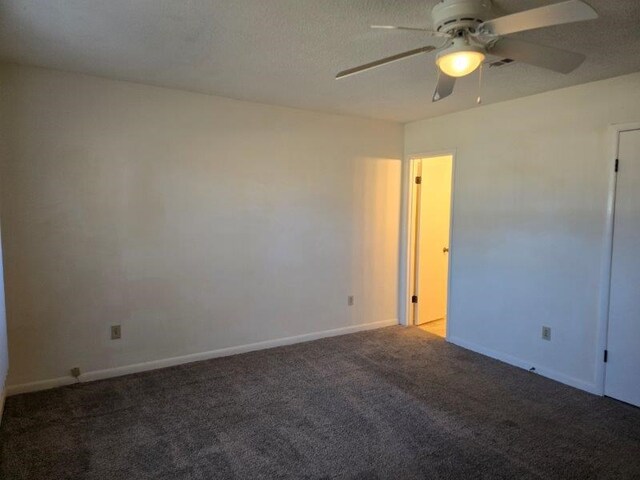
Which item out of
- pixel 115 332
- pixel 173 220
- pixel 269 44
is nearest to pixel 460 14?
pixel 269 44

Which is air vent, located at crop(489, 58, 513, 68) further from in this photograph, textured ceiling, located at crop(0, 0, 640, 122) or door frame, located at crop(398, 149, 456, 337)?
door frame, located at crop(398, 149, 456, 337)

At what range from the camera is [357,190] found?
→ 459cm

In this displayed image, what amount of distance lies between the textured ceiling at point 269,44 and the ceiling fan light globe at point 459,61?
31 cm

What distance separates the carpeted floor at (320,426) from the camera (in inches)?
89.5

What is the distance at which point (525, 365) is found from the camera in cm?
370

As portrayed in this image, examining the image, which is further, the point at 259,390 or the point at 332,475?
the point at 259,390

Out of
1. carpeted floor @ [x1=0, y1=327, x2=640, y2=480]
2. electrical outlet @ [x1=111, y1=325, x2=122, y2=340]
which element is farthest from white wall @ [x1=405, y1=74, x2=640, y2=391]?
electrical outlet @ [x1=111, y1=325, x2=122, y2=340]

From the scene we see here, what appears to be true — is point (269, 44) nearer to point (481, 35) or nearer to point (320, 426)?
point (481, 35)

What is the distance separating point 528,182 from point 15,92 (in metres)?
4.01

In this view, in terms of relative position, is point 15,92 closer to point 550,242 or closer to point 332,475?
point 332,475

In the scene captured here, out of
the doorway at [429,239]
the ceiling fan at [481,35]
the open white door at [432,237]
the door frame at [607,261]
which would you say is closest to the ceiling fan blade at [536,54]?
the ceiling fan at [481,35]

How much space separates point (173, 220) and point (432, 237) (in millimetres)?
2979

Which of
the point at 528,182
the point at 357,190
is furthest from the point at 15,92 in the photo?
the point at 528,182

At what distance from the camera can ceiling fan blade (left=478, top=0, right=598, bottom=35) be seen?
148cm
